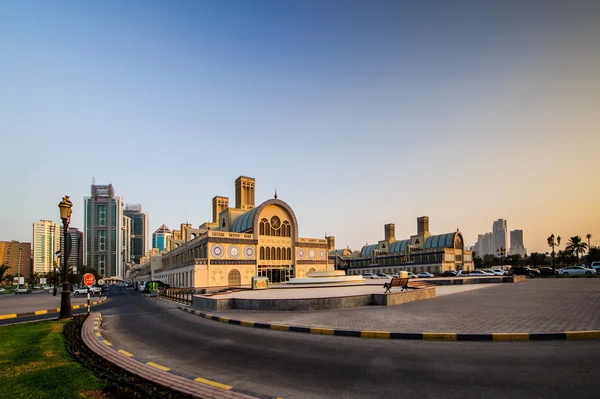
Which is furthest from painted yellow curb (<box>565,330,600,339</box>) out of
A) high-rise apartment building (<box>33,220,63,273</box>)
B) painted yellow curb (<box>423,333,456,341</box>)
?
high-rise apartment building (<box>33,220,63,273</box>)

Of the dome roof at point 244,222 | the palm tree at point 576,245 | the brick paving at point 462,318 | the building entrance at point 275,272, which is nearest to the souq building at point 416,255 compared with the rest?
the palm tree at point 576,245

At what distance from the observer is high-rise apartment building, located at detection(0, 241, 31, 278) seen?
452 ft

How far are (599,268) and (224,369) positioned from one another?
60.9 m

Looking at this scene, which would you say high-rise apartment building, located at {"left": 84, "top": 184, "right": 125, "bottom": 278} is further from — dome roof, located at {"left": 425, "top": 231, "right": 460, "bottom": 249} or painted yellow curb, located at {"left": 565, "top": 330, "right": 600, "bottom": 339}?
painted yellow curb, located at {"left": 565, "top": 330, "right": 600, "bottom": 339}

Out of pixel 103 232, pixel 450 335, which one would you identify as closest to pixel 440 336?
pixel 450 335

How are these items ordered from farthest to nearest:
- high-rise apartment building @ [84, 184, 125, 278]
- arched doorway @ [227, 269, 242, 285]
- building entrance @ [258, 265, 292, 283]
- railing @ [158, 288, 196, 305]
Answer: high-rise apartment building @ [84, 184, 125, 278] < building entrance @ [258, 265, 292, 283] < arched doorway @ [227, 269, 242, 285] < railing @ [158, 288, 196, 305]

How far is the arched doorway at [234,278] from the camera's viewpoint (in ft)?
158

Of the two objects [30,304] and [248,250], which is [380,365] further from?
[248,250]

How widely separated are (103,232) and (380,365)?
7714 inches

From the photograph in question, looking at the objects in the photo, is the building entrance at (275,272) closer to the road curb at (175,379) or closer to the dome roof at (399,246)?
the road curb at (175,379)

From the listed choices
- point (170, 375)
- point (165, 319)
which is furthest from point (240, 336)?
point (165, 319)

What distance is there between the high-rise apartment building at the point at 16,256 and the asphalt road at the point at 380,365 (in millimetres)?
162297

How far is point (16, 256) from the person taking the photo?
147m

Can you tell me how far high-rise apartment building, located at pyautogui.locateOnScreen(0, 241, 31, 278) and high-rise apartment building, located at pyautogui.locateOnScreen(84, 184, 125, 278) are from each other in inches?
961
